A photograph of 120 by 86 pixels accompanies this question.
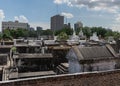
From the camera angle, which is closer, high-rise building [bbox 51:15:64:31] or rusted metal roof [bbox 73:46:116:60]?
rusted metal roof [bbox 73:46:116:60]

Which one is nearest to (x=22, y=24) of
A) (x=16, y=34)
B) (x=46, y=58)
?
(x=16, y=34)

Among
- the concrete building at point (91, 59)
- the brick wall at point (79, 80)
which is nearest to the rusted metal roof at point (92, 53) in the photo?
the concrete building at point (91, 59)

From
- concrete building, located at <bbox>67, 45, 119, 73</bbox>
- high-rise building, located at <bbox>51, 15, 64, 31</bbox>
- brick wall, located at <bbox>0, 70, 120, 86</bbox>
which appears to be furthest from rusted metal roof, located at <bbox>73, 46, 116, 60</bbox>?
high-rise building, located at <bbox>51, 15, 64, 31</bbox>

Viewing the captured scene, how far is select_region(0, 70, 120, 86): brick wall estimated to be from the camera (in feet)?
30.0

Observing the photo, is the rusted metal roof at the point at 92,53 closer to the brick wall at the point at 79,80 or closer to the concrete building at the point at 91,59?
the concrete building at the point at 91,59

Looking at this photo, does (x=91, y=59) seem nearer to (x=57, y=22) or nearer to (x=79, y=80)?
(x=79, y=80)

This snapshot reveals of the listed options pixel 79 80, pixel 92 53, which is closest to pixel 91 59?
pixel 92 53

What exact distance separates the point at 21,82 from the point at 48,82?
1.28m

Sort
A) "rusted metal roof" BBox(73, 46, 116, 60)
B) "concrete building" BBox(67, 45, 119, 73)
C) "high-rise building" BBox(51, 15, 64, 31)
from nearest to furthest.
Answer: "concrete building" BBox(67, 45, 119, 73), "rusted metal roof" BBox(73, 46, 116, 60), "high-rise building" BBox(51, 15, 64, 31)

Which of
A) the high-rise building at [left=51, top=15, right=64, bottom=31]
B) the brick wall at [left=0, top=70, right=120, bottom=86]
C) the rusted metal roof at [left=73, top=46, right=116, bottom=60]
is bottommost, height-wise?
the brick wall at [left=0, top=70, right=120, bottom=86]

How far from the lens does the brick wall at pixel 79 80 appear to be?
913 centimetres

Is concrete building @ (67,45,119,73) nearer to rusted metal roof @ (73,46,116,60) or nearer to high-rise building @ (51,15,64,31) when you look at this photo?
rusted metal roof @ (73,46,116,60)

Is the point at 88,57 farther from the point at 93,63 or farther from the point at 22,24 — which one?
the point at 22,24

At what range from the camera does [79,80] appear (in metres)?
10.4
